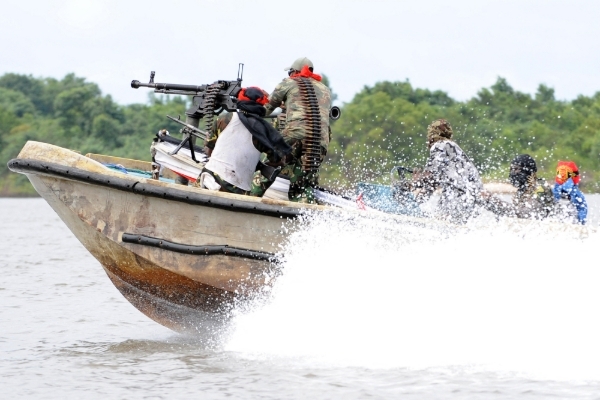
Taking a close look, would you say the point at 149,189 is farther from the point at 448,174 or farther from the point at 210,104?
the point at 448,174

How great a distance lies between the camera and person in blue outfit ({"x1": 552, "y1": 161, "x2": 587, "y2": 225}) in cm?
862

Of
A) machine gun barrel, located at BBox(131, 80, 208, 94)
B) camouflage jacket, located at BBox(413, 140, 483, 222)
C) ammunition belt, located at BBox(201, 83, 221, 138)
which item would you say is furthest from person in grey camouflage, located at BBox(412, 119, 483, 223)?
machine gun barrel, located at BBox(131, 80, 208, 94)

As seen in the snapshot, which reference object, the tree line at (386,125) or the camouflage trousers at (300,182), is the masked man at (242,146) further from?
the tree line at (386,125)

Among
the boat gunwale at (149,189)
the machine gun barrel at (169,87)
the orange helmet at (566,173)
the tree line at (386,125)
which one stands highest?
the tree line at (386,125)

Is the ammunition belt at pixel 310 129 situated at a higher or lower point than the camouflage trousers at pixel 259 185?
higher

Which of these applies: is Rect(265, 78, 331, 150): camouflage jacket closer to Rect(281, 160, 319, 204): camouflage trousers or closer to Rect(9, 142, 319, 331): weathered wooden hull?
Rect(281, 160, 319, 204): camouflage trousers

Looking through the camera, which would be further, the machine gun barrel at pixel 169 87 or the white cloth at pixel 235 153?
the machine gun barrel at pixel 169 87

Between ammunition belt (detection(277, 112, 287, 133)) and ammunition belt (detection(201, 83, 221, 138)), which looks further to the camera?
ammunition belt (detection(201, 83, 221, 138))

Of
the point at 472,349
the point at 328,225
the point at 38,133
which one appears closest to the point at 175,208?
the point at 328,225

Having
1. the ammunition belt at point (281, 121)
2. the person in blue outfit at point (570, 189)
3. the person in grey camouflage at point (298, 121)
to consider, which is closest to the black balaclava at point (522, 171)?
the person in blue outfit at point (570, 189)

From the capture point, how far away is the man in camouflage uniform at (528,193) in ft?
26.4

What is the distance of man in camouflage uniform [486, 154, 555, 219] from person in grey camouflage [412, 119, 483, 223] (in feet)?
1.09

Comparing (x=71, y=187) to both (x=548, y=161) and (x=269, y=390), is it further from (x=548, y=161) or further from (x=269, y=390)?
(x=548, y=161)

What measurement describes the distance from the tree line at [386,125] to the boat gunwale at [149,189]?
95.2 ft
